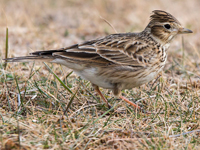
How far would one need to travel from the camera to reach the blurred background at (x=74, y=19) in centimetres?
888

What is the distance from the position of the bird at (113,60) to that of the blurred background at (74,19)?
2.76 m

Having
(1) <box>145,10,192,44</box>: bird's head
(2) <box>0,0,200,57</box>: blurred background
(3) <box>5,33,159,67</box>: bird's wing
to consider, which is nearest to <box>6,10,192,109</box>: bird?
(3) <box>5,33,159,67</box>: bird's wing

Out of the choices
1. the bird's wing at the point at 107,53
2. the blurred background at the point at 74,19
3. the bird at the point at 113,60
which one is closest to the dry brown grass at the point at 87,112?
the blurred background at the point at 74,19

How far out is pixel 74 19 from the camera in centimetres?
1125

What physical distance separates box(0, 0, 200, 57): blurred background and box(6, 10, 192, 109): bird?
2759 mm

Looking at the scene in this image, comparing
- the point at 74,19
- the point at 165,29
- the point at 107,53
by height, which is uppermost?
the point at 74,19

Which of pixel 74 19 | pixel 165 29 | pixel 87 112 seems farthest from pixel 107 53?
pixel 74 19

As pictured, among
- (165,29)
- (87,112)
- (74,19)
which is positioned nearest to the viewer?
(87,112)

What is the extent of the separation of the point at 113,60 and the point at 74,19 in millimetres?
6597

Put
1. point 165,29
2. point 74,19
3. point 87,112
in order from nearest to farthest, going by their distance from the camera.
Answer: point 87,112 < point 165,29 < point 74,19

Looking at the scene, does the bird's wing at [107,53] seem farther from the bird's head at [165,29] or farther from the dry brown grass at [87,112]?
the dry brown grass at [87,112]

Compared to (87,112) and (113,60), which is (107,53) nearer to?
(113,60)

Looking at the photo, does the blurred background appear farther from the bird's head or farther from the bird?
the bird's head

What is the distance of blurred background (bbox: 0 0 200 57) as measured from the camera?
29.1ft
